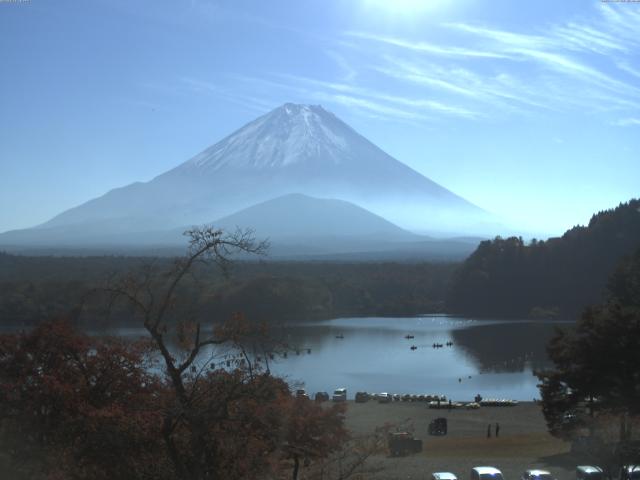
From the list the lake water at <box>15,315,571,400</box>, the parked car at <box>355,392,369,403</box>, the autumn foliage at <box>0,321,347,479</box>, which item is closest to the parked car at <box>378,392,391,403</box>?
the parked car at <box>355,392,369,403</box>

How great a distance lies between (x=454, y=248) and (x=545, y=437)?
325ft

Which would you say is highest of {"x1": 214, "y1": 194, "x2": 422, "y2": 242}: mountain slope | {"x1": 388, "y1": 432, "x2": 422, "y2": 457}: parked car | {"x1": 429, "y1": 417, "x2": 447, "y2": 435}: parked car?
{"x1": 214, "y1": 194, "x2": 422, "y2": 242}: mountain slope

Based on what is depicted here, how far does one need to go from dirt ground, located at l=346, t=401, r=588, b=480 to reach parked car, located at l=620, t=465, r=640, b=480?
1375 millimetres

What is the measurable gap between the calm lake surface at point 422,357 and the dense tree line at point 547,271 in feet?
11.5

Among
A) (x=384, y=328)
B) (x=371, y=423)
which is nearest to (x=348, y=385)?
(x=371, y=423)

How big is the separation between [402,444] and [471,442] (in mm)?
1359

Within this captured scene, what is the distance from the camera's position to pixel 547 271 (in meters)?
35.9

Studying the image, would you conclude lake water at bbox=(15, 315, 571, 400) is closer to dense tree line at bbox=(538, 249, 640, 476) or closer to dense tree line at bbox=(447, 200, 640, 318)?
dense tree line at bbox=(447, 200, 640, 318)

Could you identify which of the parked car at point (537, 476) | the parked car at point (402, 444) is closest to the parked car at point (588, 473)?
the parked car at point (537, 476)

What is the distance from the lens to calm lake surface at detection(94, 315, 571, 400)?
57.9 ft

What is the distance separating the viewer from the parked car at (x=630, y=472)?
562 centimetres

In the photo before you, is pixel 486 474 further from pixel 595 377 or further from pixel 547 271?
pixel 547 271

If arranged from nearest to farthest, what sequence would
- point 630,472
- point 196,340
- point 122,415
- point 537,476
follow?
1. point 196,340
2. point 122,415
3. point 630,472
4. point 537,476

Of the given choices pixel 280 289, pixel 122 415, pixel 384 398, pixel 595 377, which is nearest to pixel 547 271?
pixel 280 289
